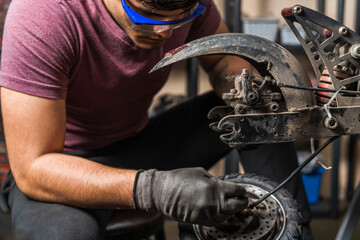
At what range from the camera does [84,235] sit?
3.37 ft

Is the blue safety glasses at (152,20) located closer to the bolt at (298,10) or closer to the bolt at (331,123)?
the bolt at (298,10)

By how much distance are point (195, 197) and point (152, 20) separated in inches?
16.2

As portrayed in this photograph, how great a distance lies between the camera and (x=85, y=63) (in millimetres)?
1178

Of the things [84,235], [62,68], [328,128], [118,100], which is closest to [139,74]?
[118,100]

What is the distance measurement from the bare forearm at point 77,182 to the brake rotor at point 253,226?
0.62ft

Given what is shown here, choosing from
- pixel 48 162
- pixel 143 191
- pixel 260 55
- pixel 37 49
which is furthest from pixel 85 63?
pixel 260 55

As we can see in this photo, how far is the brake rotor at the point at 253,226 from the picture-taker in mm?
969

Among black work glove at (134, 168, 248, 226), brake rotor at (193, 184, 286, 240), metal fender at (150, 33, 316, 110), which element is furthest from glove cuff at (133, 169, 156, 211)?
metal fender at (150, 33, 316, 110)

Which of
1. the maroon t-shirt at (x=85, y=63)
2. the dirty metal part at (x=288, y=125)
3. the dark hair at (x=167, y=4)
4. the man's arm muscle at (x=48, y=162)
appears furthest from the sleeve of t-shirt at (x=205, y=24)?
the dirty metal part at (x=288, y=125)

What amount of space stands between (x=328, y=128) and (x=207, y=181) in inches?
10.0

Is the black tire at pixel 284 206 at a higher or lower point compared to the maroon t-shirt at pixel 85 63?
lower

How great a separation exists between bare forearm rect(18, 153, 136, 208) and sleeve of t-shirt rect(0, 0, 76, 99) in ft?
0.53

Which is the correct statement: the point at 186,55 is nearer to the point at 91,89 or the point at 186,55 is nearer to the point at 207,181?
the point at 207,181

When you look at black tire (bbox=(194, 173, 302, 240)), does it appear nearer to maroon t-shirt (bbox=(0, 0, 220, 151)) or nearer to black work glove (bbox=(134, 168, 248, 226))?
black work glove (bbox=(134, 168, 248, 226))
